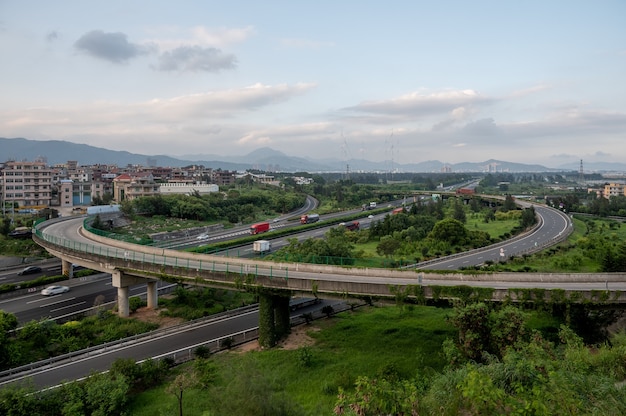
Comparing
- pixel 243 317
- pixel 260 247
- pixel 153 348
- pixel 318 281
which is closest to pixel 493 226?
pixel 260 247


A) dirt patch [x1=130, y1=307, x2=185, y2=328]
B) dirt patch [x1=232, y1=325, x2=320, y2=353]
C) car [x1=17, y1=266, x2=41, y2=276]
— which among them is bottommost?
dirt patch [x1=130, y1=307, x2=185, y2=328]

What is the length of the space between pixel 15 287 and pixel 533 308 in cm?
3796

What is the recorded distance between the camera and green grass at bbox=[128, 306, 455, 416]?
16.4 metres

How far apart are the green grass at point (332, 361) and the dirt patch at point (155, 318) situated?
288 inches

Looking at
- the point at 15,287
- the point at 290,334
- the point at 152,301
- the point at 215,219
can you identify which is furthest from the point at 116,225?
the point at 290,334

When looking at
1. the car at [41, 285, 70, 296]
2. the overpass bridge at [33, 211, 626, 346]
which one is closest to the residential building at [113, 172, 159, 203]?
the car at [41, 285, 70, 296]

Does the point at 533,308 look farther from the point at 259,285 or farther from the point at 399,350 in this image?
the point at 259,285

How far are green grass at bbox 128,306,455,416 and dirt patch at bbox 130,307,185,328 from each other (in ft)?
24.0

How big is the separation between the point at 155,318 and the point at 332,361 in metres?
13.9

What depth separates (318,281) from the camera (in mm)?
21094

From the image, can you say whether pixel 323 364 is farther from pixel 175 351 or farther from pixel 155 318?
pixel 155 318

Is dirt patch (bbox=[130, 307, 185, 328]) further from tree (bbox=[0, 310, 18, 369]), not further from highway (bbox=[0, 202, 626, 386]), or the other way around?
tree (bbox=[0, 310, 18, 369])

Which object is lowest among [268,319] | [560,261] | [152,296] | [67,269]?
[152,296]

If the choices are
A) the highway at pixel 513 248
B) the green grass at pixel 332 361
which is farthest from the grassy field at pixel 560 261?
the green grass at pixel 332 361
